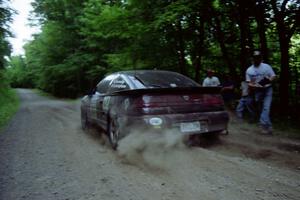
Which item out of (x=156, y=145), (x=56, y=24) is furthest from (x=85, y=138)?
(x=56, y=24)

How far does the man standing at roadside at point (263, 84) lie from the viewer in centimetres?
687

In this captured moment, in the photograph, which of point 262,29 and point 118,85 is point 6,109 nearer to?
point 118,85

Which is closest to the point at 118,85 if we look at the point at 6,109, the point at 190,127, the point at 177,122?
the point at 177,122

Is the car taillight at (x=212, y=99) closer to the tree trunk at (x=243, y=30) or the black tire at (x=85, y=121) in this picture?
the black tire at (x=85, y=121)

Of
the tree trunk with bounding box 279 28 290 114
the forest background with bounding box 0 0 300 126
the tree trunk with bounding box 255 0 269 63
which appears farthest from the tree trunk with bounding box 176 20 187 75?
the tree trunk with bounding box 279 28 290 114

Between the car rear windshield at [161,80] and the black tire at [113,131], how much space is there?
3.04ft

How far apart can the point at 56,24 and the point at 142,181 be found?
A: 93.7 feet

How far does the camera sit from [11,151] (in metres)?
6.50

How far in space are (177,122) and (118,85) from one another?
1663 mm

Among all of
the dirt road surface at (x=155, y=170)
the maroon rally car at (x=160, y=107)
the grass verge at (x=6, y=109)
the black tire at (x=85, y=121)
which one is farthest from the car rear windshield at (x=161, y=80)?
the grass verge at (x=6, y=109)

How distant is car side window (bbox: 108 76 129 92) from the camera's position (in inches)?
246

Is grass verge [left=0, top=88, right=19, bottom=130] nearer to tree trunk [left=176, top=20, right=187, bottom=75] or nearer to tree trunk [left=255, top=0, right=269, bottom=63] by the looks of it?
tree trunk [left=176, top=20, right=187, bottom=75]

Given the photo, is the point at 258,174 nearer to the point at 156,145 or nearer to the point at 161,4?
the point at 156,145

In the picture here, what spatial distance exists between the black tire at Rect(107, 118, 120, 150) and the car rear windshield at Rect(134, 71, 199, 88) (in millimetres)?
926
